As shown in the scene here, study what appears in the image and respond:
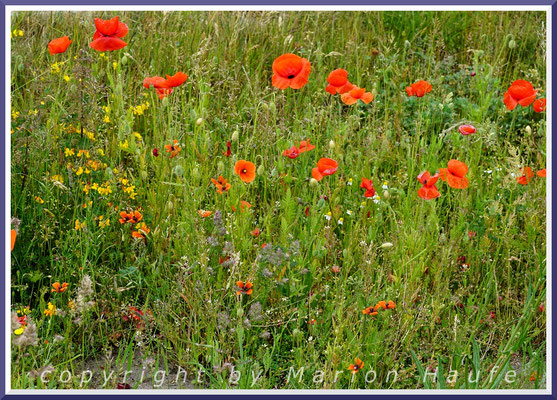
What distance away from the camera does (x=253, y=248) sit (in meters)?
2.68

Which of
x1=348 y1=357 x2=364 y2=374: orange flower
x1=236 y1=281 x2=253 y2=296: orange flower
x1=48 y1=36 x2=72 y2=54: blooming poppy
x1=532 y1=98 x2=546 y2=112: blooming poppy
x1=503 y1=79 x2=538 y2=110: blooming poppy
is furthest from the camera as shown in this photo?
x1=532 y1=98 x2=546 y2=112: blooming poppy

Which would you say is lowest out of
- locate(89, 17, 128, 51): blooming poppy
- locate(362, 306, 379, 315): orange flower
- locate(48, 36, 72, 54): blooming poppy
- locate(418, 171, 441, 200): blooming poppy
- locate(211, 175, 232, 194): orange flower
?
locate(362, 306, 379, 315): orange flower

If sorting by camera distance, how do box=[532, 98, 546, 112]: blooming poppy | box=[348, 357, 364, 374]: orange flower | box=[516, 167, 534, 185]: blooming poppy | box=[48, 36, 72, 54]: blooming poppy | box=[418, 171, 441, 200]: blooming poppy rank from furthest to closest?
box=[532, 98, 546, 112]: blooming poppy
box=[48, 36, 72, 54]: blooming poppy
box=[516, 167, 534, 185]: blooming poppy
box=[418, 171, 441, 200]: blooming poppy
box=[348, 357, 364, 374]: orange flower

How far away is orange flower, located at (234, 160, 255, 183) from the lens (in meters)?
2.58

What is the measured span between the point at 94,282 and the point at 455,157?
1.86m

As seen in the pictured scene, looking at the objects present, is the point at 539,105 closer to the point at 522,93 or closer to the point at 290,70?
the point at 522,93

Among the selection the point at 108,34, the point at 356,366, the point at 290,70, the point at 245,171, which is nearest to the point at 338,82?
the point at 290,70

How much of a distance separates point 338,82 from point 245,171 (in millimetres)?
685

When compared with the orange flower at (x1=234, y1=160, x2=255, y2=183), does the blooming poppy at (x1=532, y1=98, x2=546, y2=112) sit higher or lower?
higher

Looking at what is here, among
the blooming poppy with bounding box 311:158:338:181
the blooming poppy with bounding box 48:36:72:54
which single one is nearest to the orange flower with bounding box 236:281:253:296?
the blooming poppy with bounding box 311:158:338:181

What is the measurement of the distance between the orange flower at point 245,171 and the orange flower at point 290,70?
46cm

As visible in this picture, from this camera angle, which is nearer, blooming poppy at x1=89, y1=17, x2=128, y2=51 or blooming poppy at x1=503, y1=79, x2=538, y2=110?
blooming poppy at x1=89, y1=17, x2=128, y2=51

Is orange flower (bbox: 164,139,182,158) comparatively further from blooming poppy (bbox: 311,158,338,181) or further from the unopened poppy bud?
blooming poppy (bbox: 311,158,338,181)

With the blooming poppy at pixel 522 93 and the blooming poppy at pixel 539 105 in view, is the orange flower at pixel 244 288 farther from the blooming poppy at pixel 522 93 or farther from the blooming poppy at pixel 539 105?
the blooming poppy at pixel 539 105
